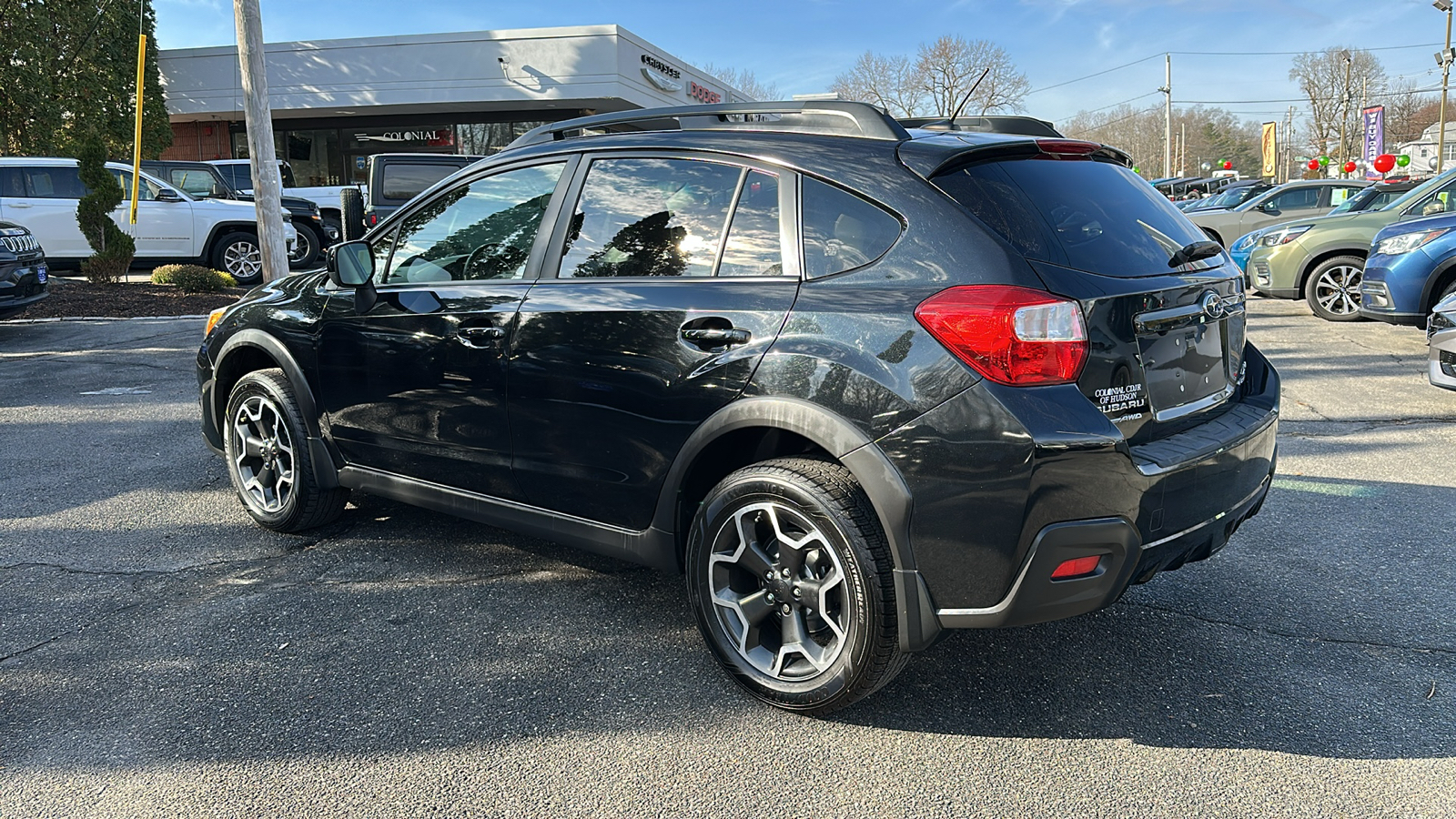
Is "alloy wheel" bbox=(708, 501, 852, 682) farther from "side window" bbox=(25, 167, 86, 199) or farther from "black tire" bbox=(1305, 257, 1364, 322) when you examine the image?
"side window" bbox=(25, 167, 86, 199)

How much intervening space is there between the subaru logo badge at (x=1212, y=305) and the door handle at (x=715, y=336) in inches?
53.5

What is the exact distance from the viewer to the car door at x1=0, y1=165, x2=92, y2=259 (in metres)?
15.2

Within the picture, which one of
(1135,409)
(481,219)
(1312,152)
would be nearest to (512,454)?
(481,219)

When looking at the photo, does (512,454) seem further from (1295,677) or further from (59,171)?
(59,171)

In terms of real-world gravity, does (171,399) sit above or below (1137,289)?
below

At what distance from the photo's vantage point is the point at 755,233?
10.1ft

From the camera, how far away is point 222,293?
14602mm

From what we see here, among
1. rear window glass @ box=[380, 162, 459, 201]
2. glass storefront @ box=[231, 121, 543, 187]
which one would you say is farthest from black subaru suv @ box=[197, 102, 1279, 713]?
glass storefront @ box=[231, 121, 543, 187]

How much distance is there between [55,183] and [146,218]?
1307 millimetres

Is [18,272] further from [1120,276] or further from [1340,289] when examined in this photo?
[1340,289]

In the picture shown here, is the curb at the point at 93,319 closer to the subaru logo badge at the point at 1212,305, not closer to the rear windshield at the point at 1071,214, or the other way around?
the rear windshield at the point at 1071,214

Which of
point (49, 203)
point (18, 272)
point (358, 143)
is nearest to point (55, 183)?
point (49, 203)

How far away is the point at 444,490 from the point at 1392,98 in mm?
108842

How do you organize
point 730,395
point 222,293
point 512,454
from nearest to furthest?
1. point 730,395
2. point 512,454
3. point 222,293
